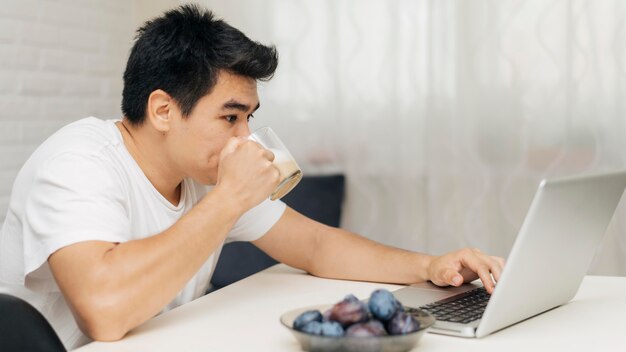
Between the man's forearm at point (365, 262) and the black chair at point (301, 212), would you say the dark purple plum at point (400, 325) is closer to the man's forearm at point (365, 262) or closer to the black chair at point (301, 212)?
the man's forearm at point (365, 262)

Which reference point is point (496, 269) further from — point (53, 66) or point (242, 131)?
point (53, 66)

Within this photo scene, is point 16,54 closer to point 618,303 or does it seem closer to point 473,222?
point 473,222

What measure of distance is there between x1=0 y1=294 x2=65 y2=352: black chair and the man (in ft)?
0.52

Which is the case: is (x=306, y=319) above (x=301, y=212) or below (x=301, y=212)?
above

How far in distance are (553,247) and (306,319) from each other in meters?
0.40

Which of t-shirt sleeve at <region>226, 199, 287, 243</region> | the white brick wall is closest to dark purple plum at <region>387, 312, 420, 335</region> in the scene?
t-shirt sleeve at <region>226, 199, 287, 243</region>

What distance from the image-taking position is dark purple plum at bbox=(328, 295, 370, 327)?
39.0 inches

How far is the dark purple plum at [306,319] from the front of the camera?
1014mm

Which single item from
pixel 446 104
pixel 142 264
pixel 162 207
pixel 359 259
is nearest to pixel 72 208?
pixel 142 264

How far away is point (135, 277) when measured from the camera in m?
1.28

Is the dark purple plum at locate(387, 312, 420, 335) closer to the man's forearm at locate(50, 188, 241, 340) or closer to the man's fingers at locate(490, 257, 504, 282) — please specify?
the man's forearm at locate(50, 188, 241, 340)

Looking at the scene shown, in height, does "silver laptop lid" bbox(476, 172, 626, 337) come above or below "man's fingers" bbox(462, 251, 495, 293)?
above

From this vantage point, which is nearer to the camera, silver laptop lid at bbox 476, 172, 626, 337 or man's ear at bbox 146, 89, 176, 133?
silver laptop lid at bbox 476, 172, 626, 337

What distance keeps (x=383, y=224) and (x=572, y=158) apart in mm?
644
